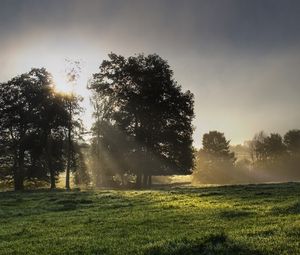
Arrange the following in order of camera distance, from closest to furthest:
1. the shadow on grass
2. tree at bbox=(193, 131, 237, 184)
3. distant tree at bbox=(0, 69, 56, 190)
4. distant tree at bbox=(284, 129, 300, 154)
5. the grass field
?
the shadow on grass → the grass field → distant tree at bbox=(0, 69, 56, 190) → tree at bbox=(193, 131, 237, 184) → distant tree at bbox=(284, 129, 300, 154)

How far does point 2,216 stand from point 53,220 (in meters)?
6.78

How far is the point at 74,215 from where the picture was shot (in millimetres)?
29266

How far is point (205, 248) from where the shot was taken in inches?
591

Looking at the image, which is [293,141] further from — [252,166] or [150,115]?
[150,115]

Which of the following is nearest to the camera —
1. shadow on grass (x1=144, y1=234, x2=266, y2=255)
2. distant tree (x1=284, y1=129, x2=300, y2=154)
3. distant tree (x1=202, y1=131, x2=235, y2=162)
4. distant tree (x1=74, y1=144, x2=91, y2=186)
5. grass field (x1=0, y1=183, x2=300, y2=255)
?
shadow on grass (x1=144, y1=234, x2=266, y2=255)

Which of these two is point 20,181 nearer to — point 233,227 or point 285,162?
point 233,227

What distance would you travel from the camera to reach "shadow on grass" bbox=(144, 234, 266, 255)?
14.4 metres

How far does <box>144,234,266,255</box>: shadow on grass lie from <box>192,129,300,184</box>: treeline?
125247 mm

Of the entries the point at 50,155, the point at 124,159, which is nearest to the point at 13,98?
the point at 50,155

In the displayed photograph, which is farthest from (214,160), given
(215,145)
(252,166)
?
(252,166)

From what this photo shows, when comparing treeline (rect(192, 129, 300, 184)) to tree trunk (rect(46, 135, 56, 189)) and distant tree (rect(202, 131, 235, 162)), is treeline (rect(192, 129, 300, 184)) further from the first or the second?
tree trunk (rect(46, 135, 56, 189))

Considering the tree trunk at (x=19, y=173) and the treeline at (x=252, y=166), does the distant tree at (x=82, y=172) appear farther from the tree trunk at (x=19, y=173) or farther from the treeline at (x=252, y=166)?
the treeline at (x=252, y=166)

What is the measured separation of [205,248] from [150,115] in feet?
216

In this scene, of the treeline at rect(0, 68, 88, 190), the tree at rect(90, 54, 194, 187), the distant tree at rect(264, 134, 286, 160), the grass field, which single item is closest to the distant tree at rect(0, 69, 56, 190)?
the treeline at rect(0, 68, 88, 190)
